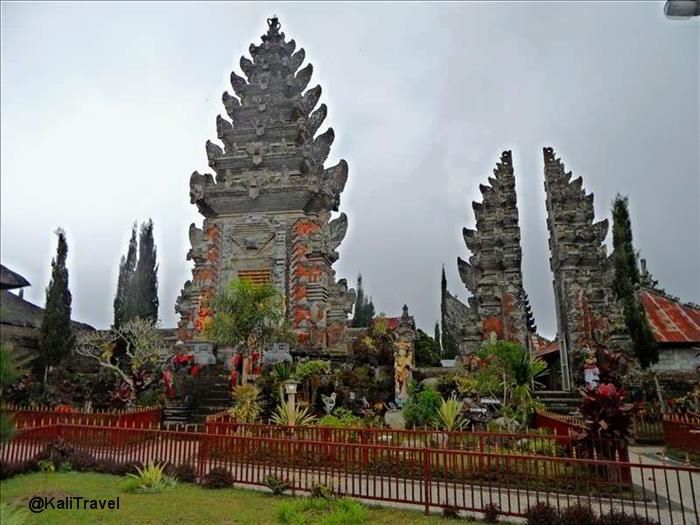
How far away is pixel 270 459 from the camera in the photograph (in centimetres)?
801

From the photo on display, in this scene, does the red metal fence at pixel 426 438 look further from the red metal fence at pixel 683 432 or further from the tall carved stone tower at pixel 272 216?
the tall carved stone tower at pixel 272 216

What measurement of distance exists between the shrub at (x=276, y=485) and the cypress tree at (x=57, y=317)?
17.8 m

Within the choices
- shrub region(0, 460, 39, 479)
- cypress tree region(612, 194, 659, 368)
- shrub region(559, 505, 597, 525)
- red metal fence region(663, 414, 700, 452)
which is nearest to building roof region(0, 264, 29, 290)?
shrub region(0, 460, 39, 479)

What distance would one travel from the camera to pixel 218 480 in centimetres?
771

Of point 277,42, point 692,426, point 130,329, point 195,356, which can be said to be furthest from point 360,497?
point 277,42

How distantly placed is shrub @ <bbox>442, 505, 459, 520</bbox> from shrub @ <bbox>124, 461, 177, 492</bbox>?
425cm

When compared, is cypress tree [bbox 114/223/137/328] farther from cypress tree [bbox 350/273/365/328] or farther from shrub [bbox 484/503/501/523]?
shrub [bbox 484/503/501/523]

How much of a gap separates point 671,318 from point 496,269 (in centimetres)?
638

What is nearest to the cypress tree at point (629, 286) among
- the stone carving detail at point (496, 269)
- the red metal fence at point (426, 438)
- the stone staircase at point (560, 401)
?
the stone staircase at point (560, 401)

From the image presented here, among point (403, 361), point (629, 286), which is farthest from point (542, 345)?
point (403, 361)

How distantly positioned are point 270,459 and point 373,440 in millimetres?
1939

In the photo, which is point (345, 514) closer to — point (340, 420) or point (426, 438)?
point (426, 438)

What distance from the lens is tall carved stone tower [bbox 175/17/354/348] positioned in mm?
21016

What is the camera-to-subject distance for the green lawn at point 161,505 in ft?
20.5
